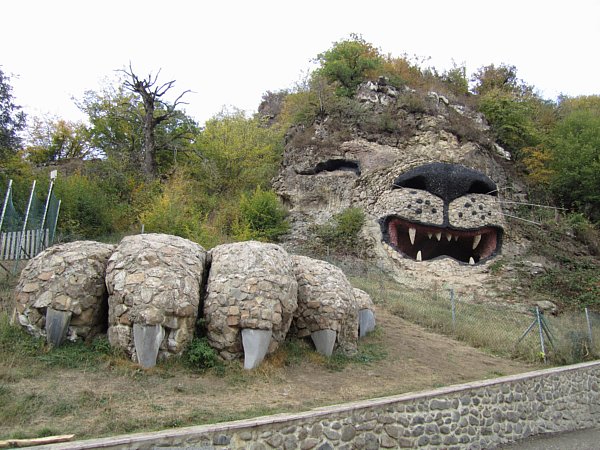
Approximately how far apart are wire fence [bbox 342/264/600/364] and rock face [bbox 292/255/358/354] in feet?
11.1

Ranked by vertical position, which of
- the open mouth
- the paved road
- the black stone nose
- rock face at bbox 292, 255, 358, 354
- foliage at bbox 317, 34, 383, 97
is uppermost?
foliage at bbox 317, 34, 383, 97

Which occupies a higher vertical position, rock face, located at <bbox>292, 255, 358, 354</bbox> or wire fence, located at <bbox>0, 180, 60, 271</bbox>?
wire fence, located at <bbox>0, 180, 60, 271</bbox>

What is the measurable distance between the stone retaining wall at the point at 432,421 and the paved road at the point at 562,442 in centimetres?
12

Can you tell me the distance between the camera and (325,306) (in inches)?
347

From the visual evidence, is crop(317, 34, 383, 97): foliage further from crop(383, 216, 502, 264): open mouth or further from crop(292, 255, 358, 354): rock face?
crop(292, 255, 358, 354): rock face

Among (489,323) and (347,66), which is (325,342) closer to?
(489,323)

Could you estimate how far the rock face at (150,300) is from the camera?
23.6 feet

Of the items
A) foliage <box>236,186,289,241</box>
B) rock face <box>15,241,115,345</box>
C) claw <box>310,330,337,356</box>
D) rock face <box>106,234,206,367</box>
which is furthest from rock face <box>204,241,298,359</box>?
foliage <box>236,186,289,241</box>

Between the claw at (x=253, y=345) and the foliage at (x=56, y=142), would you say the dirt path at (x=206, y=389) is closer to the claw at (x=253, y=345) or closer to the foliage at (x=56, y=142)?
the claw at (x=253, y=345)

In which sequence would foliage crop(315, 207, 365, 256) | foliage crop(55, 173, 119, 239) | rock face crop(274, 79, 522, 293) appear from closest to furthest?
foliage crop(55, 173, 119, 239) < rock face crop(274, 79, 522, 293) < foliage crop(315, 207, 365, 256)

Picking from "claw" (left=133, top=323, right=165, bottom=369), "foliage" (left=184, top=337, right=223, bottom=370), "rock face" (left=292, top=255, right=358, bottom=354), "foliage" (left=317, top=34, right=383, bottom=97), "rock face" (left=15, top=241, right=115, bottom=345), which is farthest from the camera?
"foliage" (left=317, top=34, right=383, bottom=97)

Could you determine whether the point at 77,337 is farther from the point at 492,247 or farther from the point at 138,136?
the point at 138,136

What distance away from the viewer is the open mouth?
55.6ft

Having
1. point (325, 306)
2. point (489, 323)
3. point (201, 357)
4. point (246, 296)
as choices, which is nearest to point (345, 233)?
point (489, 323)
